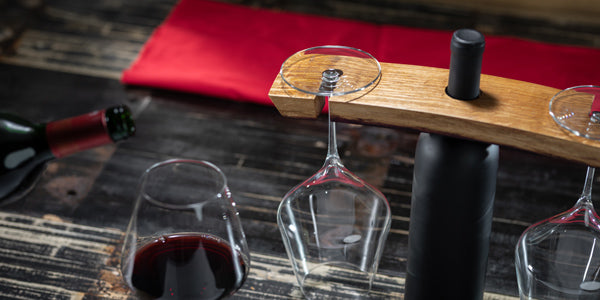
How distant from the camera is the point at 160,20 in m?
1.10

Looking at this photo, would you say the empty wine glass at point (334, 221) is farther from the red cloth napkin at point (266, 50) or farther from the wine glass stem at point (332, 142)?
the red cloth napkin at point (266, 50)

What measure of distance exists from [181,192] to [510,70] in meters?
0.58

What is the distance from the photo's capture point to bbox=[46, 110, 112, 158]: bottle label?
0.58 meters

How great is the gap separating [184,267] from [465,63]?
0.26 metres

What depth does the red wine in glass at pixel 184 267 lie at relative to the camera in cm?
51

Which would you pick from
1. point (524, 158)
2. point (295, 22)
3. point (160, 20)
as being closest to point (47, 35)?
point (160, 20)

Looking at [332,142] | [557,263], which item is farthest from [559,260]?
[332,142]

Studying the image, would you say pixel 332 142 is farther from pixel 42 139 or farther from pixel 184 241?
pixel 42 139

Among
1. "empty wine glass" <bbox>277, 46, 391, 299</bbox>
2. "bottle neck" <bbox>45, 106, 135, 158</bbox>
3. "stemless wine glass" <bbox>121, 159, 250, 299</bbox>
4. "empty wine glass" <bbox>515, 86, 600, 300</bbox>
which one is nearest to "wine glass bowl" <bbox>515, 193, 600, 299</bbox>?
"empty wine glass" <bbox>515, 86, 600, 300</bbox>

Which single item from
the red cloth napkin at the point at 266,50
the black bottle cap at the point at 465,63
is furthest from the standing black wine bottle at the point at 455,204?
the red cloth napkin at the point at 266,50

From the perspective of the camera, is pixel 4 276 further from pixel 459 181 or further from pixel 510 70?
pixel 510 70

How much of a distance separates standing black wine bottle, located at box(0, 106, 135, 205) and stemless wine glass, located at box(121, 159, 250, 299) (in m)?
0.08

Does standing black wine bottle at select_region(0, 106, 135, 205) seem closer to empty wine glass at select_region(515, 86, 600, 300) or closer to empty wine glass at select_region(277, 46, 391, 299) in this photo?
empty wine glass at select_region(277, 46, 391, 299)

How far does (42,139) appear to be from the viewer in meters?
0.65
